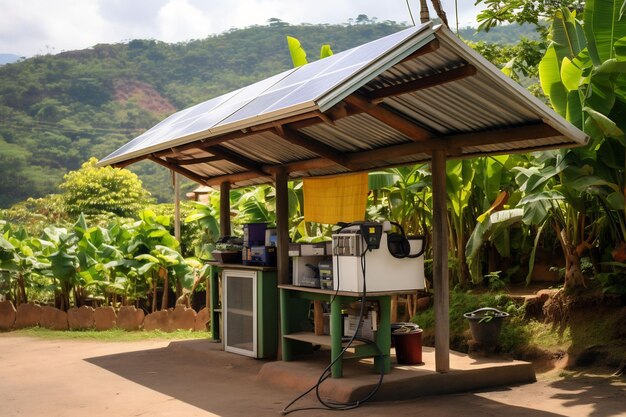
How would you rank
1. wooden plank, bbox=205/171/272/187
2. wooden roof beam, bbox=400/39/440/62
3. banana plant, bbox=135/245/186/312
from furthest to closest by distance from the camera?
banana plant, bbox=135/245/186/312 → wooden plank, bbox=205/171/272/187 → wooden roof beam, bbox=400/39/440/62

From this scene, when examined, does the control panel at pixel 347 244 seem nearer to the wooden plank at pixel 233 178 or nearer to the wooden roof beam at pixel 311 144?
the wooden roof beam at pixel 311 144

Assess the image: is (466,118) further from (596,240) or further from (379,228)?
(596,240)

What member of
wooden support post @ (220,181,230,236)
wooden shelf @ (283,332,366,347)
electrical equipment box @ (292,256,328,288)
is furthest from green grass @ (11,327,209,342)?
electrical equipment box @ (292,256,328,288)

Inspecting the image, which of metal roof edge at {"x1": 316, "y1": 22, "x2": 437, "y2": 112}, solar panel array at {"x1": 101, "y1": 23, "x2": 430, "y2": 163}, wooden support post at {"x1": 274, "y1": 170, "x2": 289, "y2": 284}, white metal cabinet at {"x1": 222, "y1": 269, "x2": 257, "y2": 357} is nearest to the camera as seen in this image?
metal roof edge at {"x1": 316, "y1": 22, "x2": 437, "y2": 112}

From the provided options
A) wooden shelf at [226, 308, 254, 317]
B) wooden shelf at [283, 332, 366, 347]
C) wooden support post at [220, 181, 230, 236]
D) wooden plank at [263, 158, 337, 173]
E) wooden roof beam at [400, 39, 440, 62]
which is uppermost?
wooden roof beam at [400, 39, 440, 62]

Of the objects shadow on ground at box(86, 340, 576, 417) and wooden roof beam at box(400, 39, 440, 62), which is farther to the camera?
shadow on ground at box(86, 340, 576, 417)

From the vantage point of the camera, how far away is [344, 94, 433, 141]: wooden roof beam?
690 cm

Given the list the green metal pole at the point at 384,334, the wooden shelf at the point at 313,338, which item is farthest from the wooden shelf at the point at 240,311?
the green metal pole at the point at 384,334

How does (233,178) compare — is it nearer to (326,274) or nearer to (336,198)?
(336,198)

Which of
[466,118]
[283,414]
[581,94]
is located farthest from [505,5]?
[283,414]

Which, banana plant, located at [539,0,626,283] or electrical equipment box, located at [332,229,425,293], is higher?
banana plant, located at [539,0,626,283]

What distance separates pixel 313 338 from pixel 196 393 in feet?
4.22

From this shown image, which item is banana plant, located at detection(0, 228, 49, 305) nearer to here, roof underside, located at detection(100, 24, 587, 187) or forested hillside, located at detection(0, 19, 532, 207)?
roof underside, located at detection(100, 24, 587, 187)

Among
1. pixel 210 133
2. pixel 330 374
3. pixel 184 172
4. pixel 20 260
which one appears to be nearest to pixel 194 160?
pixel 184 172
